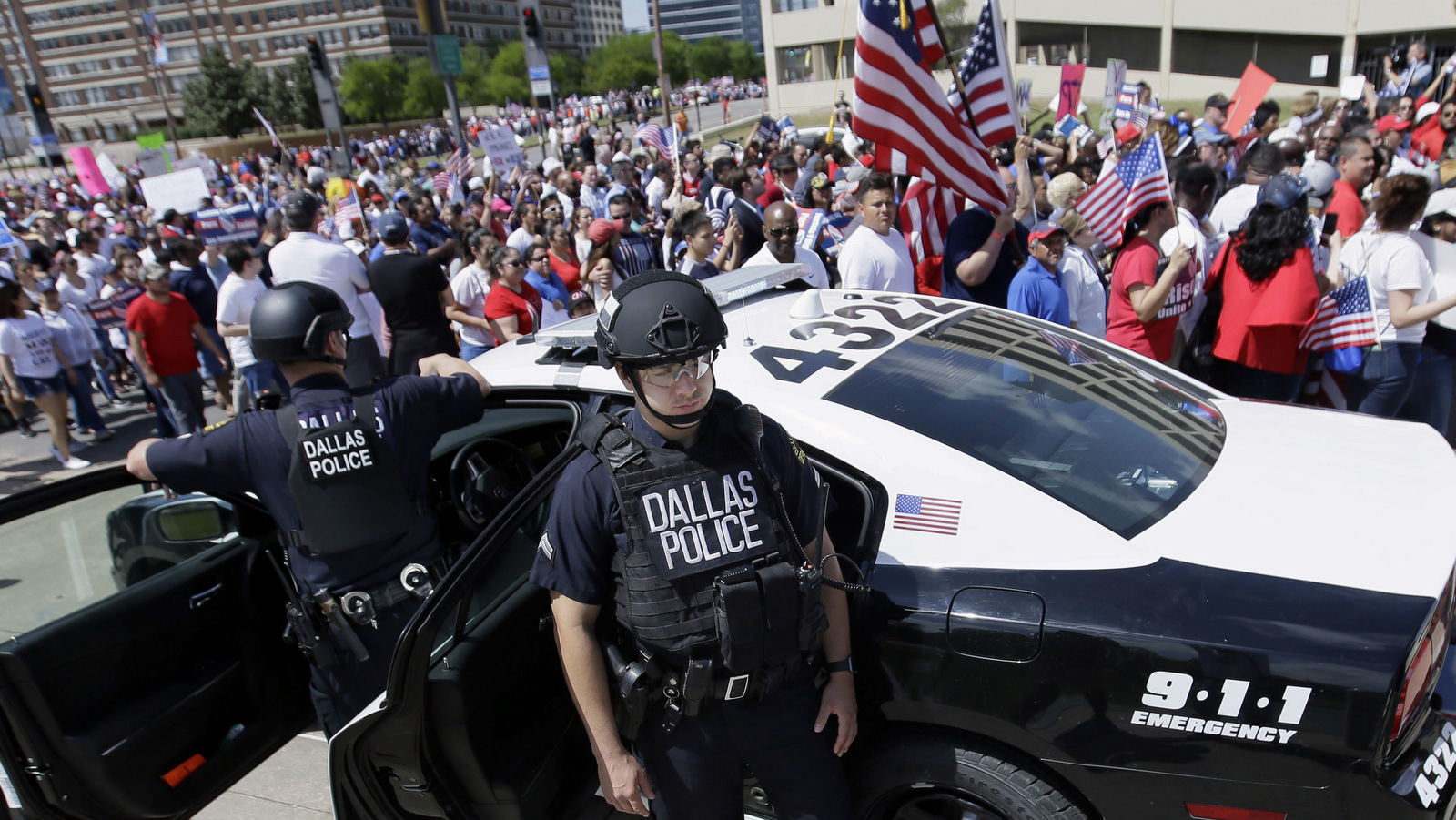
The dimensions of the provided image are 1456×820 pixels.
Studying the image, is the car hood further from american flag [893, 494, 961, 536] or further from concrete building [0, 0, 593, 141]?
concrete building [0, 0, 593, 141]

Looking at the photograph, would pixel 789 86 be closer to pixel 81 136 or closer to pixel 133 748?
pixel 133 748

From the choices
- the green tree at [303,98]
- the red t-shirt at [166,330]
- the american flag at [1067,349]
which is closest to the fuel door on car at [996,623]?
the american flag at [1067,349]

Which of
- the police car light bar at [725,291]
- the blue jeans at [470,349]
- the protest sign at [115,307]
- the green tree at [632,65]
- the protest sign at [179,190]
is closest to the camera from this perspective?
the police car light bar at [725,291]

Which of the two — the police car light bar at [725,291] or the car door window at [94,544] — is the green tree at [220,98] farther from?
the police car light bar at [725,291]

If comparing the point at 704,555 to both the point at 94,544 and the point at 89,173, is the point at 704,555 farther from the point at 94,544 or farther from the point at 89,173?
the point at 89,173

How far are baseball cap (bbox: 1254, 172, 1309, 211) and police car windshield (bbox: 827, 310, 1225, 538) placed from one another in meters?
1.81

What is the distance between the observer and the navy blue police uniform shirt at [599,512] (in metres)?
1.96

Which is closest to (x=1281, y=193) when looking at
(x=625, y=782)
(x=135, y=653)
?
(x=625, y=782)

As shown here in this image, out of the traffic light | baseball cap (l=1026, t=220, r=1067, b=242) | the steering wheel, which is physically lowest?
the steering wheel

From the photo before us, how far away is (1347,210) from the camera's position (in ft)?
19.3

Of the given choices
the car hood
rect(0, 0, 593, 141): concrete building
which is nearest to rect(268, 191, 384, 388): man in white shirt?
the car hood

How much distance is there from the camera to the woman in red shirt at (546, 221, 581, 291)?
277 inches

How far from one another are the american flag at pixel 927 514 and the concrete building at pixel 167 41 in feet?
384

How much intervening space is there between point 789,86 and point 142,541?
Result: 50.7 meters
